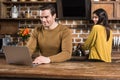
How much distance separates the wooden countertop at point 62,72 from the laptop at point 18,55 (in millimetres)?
70

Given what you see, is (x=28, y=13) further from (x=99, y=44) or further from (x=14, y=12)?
(x=99, y=44)

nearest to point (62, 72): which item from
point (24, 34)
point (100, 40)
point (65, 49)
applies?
point (65, 49)

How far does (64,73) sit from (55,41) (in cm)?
86

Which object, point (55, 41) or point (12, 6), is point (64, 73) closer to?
point (55, 41)

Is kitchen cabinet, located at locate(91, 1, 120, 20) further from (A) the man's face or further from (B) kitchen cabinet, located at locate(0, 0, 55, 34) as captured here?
(A) the man's face

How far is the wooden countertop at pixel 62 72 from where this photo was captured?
2.11 meters

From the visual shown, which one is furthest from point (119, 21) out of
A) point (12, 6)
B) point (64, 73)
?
point (64, 73)

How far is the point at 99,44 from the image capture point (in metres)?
3.57

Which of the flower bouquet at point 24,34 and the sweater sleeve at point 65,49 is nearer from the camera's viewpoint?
the sweater sleeve at point 65,49

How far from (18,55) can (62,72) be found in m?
0.51

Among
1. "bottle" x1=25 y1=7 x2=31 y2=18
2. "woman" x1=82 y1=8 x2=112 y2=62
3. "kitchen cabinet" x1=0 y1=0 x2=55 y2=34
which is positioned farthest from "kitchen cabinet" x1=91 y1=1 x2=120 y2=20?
"bottle" x1=25 y1=7 x2=31 y2=18

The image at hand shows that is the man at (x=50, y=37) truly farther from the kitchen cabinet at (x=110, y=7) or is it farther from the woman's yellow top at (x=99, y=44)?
the kitchen cabinet at (x=110, y=7)

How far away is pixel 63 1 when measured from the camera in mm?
4832

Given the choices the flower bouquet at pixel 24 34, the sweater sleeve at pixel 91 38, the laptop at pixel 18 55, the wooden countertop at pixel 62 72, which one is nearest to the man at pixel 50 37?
the laptop at pixel 18 55
